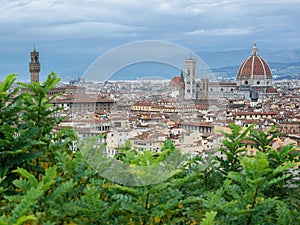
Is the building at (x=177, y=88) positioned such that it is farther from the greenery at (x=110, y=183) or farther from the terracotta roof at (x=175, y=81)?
the greenery at (x=110, y=183)

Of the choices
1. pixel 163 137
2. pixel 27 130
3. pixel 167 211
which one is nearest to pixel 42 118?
pixel 27 130

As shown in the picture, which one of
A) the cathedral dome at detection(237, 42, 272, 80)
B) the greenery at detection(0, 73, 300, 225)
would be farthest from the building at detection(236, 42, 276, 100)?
the greenery at detection(0, 73, 300, 225)

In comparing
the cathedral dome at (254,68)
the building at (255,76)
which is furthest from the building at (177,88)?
the cathedral dome at (254,68)

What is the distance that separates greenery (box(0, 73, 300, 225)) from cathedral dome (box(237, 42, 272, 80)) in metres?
54.1

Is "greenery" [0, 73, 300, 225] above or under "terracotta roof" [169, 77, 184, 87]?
under

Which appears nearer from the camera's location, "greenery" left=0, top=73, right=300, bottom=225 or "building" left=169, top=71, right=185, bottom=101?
"greenery" left=0, top=73, right=300, bottom=225

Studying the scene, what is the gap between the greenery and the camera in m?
1.71

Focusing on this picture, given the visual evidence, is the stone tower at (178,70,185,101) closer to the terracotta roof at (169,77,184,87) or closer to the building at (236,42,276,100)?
the terracotta roof at (169,77,184,87)

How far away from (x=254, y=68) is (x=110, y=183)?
5611 centimetres

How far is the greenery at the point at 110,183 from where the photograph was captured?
5.62 feet

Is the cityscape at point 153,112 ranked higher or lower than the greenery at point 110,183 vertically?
higher

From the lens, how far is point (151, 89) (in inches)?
82.9

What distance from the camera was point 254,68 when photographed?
2231 inches

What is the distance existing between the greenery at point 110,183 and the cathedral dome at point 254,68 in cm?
5413
